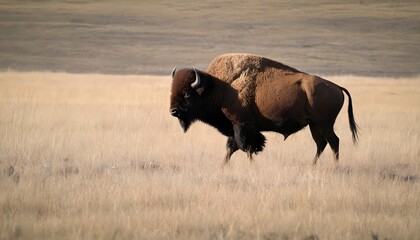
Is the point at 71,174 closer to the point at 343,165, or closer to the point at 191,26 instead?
the point at 343,165

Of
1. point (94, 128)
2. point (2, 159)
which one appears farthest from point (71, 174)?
point (94, 128)

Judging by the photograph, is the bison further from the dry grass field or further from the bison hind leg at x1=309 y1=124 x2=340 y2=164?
the dry grass field

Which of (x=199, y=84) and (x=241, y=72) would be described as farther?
(x=241, y=72)

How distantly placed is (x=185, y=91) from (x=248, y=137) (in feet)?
3.24

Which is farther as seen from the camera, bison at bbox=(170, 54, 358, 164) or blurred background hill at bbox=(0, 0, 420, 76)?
blurred background hill at bbox=(0, 0, 420, 76)

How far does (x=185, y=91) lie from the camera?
1001cm

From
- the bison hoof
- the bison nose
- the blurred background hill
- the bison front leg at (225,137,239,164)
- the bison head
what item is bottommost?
the blurred background hill

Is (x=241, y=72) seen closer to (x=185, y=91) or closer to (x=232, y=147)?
(x=185, y=91)

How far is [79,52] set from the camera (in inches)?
2260

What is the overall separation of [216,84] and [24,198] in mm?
3665

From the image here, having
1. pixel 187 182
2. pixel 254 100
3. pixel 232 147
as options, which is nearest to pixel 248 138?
pixel 232 147

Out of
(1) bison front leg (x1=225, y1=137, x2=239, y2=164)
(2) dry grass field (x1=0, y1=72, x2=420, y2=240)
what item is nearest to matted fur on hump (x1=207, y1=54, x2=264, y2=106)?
(1) bison front leg (x1=225, y1=137, x2=239, y2=164)

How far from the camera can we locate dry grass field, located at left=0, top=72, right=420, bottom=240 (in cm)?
630

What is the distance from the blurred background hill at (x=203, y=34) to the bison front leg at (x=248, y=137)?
34.6 m
